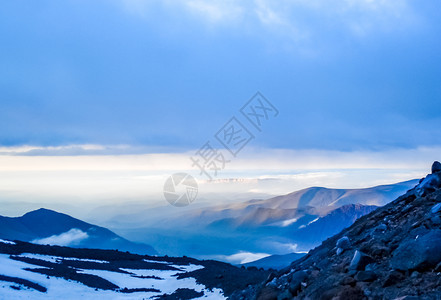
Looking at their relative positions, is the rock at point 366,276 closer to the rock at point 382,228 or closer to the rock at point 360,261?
the rock at point 360,261

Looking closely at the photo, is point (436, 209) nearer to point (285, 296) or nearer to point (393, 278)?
point (393, 278)

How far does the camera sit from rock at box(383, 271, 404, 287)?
334 inches

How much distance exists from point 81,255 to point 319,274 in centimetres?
6121

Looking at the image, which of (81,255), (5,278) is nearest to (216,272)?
(5,278)

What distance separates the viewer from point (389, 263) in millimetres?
9367

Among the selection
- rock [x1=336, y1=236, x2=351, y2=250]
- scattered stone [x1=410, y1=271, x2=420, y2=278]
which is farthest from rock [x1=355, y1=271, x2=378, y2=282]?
rock [x1=336, y1=236, x2=351, y2=250]

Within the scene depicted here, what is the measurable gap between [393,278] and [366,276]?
2.22 feet

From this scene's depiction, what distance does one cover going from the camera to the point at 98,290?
37250mm

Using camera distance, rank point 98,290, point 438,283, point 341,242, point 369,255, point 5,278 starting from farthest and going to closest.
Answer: point 98,290, point 5,278, point 341,242, point 369,255, point 438,283

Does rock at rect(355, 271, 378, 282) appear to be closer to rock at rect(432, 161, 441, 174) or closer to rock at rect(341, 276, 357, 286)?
rock at rect(341, 276, 357, 286)

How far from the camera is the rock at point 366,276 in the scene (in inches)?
352

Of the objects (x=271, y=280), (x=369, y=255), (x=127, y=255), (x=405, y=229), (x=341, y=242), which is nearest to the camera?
(x=369, y=255)

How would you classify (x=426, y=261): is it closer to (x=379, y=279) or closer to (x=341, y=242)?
(x=379, y=279)

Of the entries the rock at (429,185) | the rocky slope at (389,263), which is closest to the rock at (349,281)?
the rocky slope at (389,263)
